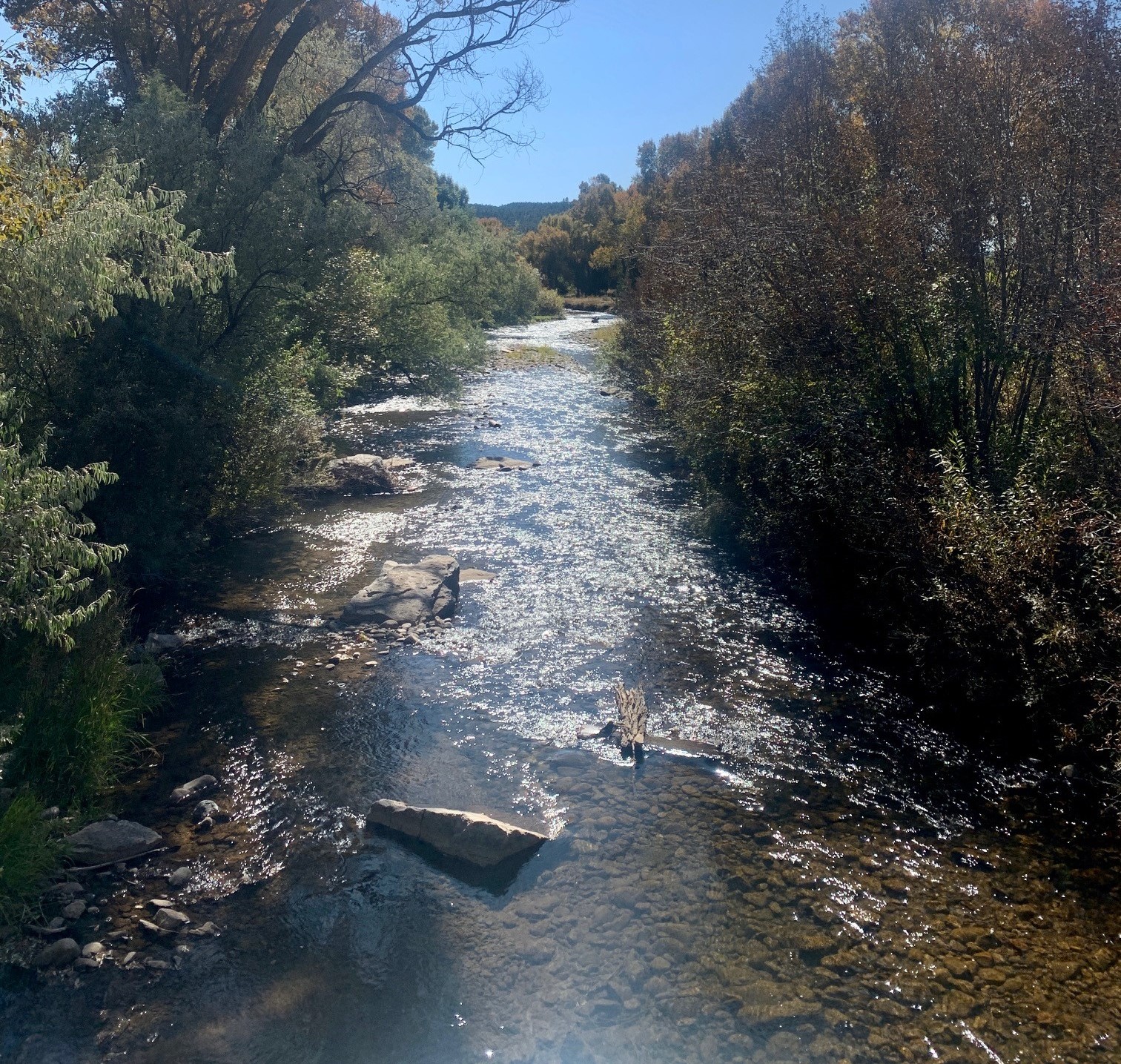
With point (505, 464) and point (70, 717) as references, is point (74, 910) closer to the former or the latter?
point (70, 717)

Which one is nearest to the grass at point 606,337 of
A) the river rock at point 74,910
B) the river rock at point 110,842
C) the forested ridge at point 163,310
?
the forested ridge at point 163,310

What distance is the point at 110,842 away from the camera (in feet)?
20.8

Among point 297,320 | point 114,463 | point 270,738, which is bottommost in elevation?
point 270,738

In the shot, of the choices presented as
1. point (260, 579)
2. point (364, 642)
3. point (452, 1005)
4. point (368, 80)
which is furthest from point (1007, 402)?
point (368, 80)

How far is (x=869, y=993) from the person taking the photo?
17.4 feet

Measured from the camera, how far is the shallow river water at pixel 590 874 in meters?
5.03

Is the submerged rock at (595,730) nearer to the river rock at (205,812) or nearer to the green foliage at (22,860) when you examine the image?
the river rock at (205,812)

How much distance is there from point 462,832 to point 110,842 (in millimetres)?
2715

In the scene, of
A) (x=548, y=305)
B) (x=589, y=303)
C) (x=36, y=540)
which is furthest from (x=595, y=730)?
(x=589, y=303)

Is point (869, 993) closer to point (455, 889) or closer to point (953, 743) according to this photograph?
point (455, 889)

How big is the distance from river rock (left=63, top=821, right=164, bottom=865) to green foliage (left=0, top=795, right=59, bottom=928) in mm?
240

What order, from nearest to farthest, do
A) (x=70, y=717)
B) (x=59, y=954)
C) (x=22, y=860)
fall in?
(x=59, y=954) → (x=22, y=860) → (x=70, y=717)

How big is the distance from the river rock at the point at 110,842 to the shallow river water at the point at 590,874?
0.63 feet

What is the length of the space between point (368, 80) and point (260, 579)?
13.2 meters
